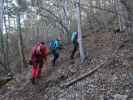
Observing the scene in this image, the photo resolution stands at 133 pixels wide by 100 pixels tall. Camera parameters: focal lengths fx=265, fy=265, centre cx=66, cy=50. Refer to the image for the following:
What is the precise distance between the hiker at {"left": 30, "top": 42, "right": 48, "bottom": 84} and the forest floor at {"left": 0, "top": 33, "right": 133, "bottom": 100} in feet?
1.59

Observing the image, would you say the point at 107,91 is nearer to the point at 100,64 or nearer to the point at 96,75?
the point at 96,75

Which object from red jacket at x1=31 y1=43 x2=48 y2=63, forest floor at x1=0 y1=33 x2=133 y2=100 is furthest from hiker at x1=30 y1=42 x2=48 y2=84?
forest floor at x1=0 y1=33 x2=133 y2=100

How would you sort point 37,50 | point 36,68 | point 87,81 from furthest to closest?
point 36,68, point 37,50, point 87,81

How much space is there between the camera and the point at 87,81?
11000mm

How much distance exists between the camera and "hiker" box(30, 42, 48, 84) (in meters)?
11.9

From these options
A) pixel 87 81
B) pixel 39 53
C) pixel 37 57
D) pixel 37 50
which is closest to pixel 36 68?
pixel 37 57

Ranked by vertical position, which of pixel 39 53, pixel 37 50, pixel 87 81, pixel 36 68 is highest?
pixel 37 50

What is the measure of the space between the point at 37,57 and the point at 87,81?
2602mm

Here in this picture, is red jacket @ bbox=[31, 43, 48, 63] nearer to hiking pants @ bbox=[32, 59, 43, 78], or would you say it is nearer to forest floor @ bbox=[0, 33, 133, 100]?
hiking pants @ bbox=[32, 59, 43, 78]

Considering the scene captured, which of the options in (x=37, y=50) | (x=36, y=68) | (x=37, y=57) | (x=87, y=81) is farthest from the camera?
(x=36, y=68)

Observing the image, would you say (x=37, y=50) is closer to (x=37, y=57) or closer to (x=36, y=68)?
(x=37, y=57)

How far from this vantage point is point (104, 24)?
24078 mm

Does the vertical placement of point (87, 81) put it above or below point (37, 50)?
below

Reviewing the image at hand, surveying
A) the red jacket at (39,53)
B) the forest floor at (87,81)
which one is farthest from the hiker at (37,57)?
the forest floor at (87,81)
